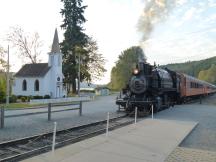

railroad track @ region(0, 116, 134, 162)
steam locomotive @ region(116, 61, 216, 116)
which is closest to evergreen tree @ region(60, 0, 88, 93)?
steam locomotive @ region(116, 61, 216, 116)

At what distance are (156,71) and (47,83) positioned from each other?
34341mm

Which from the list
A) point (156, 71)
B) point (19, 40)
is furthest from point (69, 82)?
point (156, 71)

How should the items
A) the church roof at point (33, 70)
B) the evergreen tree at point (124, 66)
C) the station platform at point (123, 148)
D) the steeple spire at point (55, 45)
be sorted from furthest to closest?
1. the evergreen tree at point (124, 66)
2. the church roof at point (33, 70)
3. the steeple spire at point (55, 45)
4. the station platform at point (123, 148)

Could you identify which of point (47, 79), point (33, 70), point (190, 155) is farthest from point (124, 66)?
point (190, 155)

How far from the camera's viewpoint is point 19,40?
6353cm

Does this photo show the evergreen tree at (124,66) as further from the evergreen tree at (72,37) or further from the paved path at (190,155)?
the paved path at (190,155)

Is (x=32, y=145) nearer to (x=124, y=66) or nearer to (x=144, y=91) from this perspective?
(x=144, y=91)

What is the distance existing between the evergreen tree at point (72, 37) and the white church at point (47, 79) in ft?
6.09

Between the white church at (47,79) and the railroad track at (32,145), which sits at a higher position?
the white church at (47,79)

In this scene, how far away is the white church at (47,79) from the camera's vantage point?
53844 millimetres

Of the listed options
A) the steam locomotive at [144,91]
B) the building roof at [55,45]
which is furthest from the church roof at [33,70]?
the steam locomotive at [144,91]

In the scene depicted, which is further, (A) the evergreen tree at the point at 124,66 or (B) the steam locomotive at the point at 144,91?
(A) the evergreen tree at the point at 124,66

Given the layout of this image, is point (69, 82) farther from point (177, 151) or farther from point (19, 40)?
point (177, 151)

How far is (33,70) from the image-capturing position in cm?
5675
